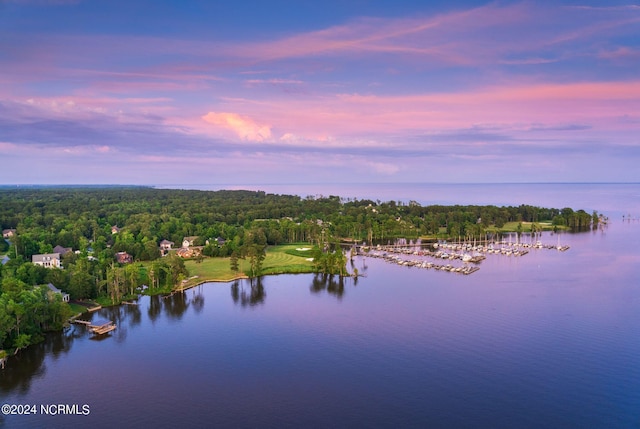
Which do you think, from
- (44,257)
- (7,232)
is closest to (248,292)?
(44,257)

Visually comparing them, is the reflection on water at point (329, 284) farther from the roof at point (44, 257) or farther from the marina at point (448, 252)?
the roof at point (44, 257)

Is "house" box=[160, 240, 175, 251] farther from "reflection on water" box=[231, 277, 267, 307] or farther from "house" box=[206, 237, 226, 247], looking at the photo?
"reflection on water" box=[231, 277, 267, 307]

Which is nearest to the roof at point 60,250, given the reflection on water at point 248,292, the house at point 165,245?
the house at point 165,245

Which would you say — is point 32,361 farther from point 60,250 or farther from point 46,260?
point 60,250

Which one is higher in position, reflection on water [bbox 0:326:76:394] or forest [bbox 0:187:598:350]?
forest [bbox 0:187:598:350]

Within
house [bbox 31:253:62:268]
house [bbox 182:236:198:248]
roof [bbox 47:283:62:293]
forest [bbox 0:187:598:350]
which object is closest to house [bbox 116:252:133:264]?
forest [bbox 0:187:598:350]

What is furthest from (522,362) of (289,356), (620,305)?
(620,305)
